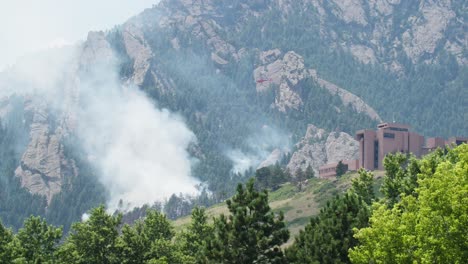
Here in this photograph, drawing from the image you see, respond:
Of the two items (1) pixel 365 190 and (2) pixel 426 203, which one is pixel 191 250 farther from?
(2) pixel 426 203

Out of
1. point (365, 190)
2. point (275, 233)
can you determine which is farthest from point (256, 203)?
point (365, 190)

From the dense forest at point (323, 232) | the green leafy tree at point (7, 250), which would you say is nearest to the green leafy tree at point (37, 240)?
the dense forest at point (323, 232)

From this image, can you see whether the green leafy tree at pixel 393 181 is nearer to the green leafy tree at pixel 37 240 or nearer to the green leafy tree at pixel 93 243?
the green leafy tree at pixel 93 243

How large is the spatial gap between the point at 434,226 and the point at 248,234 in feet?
76.1

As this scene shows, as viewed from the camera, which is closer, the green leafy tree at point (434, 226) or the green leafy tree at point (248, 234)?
the green leafy tree at point (434, 226)

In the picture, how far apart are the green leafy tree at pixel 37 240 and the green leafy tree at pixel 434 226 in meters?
42.6

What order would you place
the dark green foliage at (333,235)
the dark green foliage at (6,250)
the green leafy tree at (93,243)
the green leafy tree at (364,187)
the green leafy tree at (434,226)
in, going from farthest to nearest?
the green leafy tree at (364,187) < the green leafy tree at (93,243) < the dark green foliage at (6,250) < the dark green foliage at (333,235) < the green leafy tree at (434,226)

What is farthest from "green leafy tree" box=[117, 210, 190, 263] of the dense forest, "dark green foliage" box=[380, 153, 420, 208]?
"dark green foliage" box=[380, 153, 420, 208]

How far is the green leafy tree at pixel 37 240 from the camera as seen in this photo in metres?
79.4

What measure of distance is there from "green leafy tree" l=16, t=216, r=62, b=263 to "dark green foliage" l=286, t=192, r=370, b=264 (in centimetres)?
3002

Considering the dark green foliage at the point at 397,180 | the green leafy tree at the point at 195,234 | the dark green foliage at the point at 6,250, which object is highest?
the dark green foliage at the point at 397,180

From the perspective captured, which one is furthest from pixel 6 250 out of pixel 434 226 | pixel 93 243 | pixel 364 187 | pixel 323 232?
pixel 434 226

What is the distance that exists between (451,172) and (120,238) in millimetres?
46355

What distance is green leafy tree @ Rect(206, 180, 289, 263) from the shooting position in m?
65.7
